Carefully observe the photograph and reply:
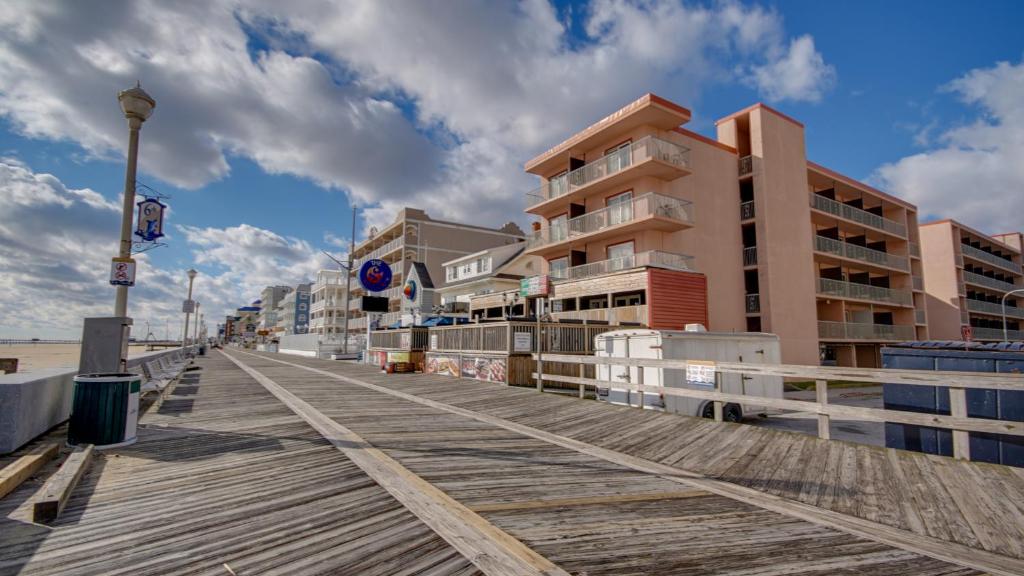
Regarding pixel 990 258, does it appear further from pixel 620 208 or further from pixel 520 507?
pixel 520 507

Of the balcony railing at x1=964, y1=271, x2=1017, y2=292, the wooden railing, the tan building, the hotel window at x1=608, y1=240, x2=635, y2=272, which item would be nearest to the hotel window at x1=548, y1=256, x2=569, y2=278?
the tan building

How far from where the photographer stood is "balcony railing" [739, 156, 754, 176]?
98.8ft

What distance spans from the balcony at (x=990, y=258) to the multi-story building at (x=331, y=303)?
281 ft

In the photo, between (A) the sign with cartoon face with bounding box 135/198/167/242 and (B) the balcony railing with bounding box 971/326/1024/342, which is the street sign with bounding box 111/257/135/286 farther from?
(B) the balcony railing with bounding box 971/326/1024/342

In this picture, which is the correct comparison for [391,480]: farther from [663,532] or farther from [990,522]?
[990,522]

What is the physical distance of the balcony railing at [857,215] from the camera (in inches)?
1319

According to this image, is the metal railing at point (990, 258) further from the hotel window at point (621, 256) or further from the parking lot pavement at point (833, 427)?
the parking lot pavement at point (833, 427)

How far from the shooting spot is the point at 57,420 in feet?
26.6

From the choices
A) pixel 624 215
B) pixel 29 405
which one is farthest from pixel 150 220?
pixel 624 215

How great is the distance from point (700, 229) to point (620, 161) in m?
6.50

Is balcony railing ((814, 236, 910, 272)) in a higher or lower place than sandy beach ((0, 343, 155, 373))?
higher

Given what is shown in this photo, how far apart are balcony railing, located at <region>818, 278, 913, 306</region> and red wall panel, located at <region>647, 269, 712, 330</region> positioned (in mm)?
12287

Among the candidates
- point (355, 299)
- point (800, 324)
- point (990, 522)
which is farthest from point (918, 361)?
point (355, 299)

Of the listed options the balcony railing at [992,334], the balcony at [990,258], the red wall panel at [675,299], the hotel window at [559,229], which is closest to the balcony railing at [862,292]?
the red wall panel at [675,299]
